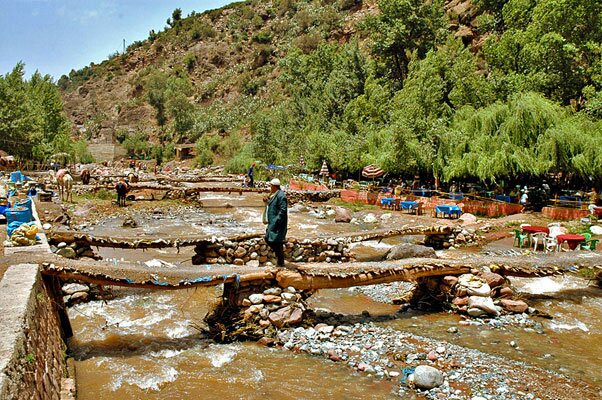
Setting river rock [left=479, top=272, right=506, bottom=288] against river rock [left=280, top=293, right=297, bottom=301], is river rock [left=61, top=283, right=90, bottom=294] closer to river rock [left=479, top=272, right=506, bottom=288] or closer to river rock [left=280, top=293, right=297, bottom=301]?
river rock [left=280, top=293, right=297, bottom=301]

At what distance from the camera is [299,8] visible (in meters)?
94.0

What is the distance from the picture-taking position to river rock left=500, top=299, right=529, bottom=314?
878 centimetres

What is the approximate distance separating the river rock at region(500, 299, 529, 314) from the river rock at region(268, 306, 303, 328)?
4112mm

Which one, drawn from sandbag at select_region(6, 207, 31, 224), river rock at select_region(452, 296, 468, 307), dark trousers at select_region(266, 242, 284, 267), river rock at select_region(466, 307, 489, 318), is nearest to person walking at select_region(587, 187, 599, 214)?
river rock at select_region(452, 296, 468, 307)

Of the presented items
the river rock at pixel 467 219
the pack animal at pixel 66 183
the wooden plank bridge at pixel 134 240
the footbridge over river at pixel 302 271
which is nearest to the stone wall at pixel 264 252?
the wooden plank bridge at pixel 134 240

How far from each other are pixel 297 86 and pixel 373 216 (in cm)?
3358

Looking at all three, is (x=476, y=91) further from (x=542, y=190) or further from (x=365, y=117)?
(x=365, y=117)

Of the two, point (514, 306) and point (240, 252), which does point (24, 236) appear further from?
point (514, 306)

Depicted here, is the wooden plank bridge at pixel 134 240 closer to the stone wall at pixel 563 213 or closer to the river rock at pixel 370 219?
the river rock at pixel 370 219

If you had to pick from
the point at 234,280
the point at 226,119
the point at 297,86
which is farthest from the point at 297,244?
the point at 226,119

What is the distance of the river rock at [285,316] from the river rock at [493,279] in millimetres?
3950

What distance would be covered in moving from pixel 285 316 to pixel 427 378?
279cm

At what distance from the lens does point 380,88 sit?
3703 cm

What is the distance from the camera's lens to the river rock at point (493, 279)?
9.15 metres
